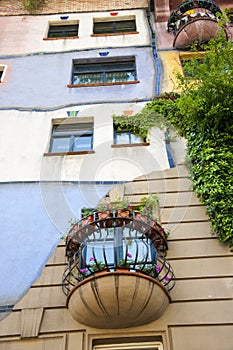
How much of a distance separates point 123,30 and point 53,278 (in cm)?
1122

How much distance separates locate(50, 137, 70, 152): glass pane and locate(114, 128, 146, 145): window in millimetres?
1322

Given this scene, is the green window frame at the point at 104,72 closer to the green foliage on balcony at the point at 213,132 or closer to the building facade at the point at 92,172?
the building facade at the point at 92,172

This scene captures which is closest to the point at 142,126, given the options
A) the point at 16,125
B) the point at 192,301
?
the point at 16,125

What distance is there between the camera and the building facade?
664 cm

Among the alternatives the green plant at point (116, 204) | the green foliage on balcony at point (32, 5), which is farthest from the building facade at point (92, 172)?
the green plant at point (116, 204)

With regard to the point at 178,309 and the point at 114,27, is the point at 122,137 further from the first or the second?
the point at 114,27

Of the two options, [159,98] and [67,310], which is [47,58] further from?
[67,310]

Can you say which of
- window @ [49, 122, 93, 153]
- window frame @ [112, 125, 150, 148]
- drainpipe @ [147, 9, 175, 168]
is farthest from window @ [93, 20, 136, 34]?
window frame @ [112, 125, 150, 148]

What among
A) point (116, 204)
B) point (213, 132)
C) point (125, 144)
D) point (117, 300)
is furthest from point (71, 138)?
point (117, 300)

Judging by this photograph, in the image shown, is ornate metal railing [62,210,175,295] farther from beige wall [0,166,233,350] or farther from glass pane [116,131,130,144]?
glass pane [116,131,130,144]

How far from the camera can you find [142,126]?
420 inches

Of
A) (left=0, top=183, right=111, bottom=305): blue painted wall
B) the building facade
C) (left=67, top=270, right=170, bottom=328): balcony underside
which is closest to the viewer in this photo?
(left=67, top=270, right=170, bottom=328): balcony underside

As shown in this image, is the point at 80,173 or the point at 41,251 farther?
the point at 80,173

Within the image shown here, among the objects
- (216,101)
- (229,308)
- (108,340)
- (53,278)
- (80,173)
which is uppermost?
(216,101)
